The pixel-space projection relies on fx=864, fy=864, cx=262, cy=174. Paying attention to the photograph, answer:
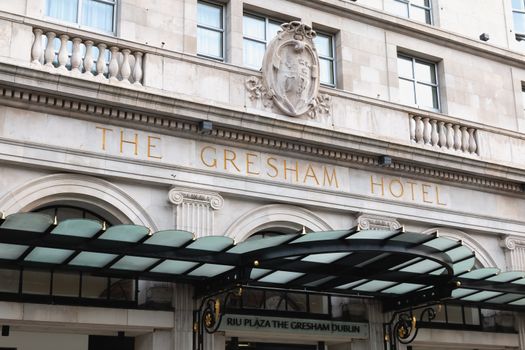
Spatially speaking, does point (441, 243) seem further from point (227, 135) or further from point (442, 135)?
point (442, 135)

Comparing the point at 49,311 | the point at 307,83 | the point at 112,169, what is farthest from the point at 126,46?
the point at 49,311

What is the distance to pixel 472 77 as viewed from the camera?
2241 cm

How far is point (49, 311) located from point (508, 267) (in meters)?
11.1

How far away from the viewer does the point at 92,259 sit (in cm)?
1454

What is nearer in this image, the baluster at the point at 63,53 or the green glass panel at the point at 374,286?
the baluster at the point at 63,53

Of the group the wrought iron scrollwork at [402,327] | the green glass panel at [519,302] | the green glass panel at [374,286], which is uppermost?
the green glass panel at [374,286]

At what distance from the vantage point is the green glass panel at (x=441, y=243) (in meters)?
15.2

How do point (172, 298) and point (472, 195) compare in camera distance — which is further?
point (472, 195)

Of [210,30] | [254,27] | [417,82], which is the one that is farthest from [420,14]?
[210,30]

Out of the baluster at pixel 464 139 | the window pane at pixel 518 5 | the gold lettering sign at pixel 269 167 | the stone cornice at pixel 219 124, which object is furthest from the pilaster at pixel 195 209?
the window pane at pixel 518 5

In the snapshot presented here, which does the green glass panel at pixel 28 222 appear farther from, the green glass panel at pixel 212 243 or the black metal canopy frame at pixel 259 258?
the green glass panel at pixel 212 243

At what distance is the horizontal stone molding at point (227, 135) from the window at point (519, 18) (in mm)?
5719

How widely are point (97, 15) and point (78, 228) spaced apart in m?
5.88

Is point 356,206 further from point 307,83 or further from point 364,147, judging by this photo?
point 307,83
